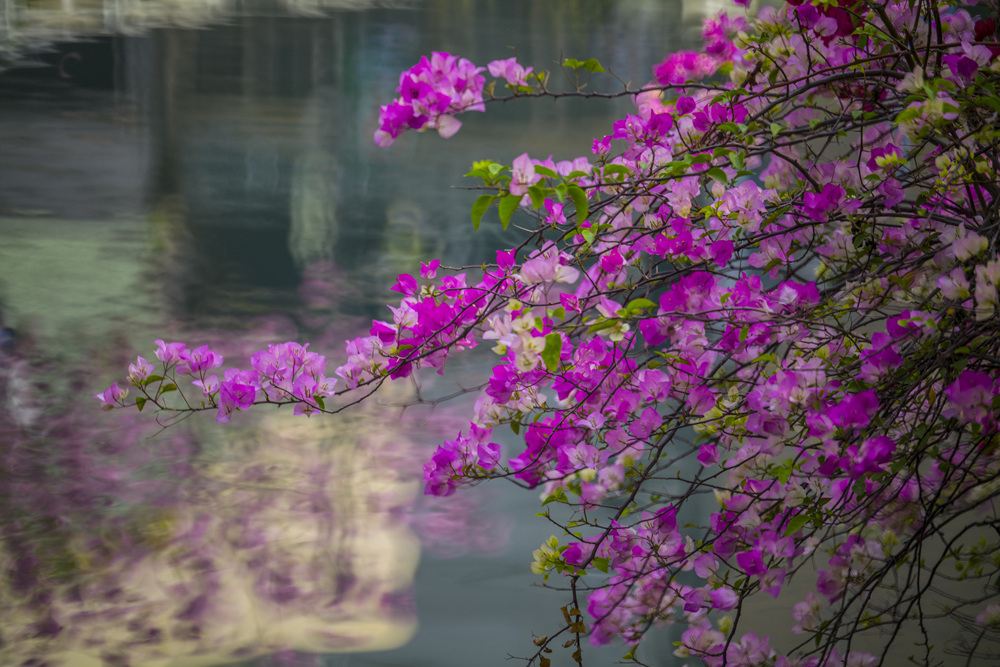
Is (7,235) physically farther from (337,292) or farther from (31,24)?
(337,292)

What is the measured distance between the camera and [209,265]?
260 centimetres

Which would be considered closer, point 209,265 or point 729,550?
point 729,550

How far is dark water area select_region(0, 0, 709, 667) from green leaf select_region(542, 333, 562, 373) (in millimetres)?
912

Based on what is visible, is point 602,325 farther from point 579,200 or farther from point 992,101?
point 992,101

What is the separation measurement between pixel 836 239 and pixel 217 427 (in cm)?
167

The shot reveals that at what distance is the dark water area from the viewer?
1.52m

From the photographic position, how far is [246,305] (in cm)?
247

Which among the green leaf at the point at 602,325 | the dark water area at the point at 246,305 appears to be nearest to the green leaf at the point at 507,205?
the green leaf at the point at 602,325

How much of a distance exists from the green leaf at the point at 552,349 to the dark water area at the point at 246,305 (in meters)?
0.91

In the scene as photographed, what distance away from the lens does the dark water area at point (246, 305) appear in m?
1.52

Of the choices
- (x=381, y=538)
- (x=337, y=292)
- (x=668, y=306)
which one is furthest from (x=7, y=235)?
(x=668, y=306)

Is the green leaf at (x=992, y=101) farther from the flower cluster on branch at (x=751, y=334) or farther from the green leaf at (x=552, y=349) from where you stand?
the green leaf at (x=552, y=349)

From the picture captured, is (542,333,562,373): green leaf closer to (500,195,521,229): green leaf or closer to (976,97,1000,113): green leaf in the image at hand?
(500,195,521,229): green leaf

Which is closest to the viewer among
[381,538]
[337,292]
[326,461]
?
[381,538]
